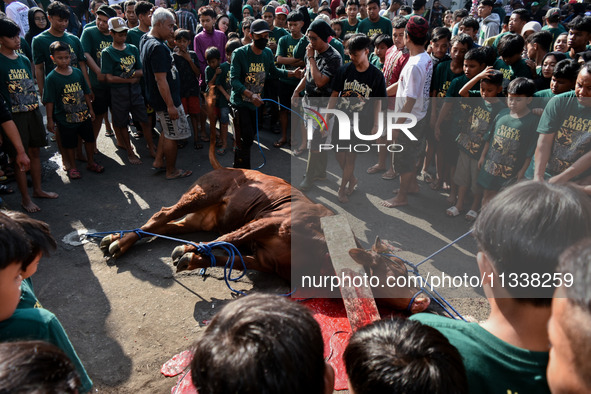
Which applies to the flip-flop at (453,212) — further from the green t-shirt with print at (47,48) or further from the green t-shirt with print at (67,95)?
the green t-shirt with print at (47,48)

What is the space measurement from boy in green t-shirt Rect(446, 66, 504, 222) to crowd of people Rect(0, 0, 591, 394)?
18mm

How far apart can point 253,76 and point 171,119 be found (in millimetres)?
1373

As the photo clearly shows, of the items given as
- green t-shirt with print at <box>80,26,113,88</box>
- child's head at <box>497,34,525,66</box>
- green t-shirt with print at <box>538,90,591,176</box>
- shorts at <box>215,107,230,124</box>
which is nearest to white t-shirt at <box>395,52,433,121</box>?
child's head at <box>497,34,525,66</box>

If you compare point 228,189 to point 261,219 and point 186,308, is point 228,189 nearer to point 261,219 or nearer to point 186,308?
point 261,219

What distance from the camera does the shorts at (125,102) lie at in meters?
6.36

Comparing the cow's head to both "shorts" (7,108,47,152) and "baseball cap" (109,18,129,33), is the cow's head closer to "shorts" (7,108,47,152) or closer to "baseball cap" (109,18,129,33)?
"shorts" (7,108,47,152)

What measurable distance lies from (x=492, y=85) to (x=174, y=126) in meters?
4.08


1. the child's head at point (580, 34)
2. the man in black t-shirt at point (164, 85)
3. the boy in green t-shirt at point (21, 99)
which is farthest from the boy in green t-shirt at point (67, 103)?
the child's head at point (580, 34)

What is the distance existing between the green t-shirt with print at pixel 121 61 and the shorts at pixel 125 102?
0.63 feet

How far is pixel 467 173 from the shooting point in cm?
527

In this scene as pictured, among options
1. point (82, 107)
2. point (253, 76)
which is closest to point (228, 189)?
point (253, 76)

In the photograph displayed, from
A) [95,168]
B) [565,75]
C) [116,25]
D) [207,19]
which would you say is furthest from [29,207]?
[565,75]

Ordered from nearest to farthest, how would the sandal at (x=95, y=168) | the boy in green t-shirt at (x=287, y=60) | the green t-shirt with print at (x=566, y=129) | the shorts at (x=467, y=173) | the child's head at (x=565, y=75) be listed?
the green t-shirt with print at (x=566, y=129), the child's head at (x=565, y=75), the shorts at (x=467, y=173), the sandal at (x=95, y=168), the boy in green t-shirt at (x=287, y=60)

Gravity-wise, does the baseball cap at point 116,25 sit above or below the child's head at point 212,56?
above
